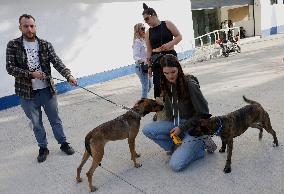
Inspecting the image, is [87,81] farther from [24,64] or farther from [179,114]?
[179,114]

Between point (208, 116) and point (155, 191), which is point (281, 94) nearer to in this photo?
point (208, 116)

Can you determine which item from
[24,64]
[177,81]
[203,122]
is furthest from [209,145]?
[24,64]

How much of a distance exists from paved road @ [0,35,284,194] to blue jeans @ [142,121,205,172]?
0.33 feet

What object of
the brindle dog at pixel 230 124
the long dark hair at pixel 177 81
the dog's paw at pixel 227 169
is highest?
the long dark hair at pixel 177 81

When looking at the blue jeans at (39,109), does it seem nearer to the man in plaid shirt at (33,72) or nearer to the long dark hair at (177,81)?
the man in plaid shirt at (33,72)

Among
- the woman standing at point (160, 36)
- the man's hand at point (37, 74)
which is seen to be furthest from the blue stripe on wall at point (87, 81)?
the woman standing at point (160, 36)

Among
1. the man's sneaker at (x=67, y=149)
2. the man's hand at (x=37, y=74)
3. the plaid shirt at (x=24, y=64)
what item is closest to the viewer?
the man's hand at (x=37, y=74)

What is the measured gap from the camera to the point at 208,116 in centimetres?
409

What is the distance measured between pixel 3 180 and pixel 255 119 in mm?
3438

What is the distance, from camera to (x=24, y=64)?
4801 mm

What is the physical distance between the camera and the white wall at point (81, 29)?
31.2 feet

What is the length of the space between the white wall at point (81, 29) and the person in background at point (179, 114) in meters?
6.25

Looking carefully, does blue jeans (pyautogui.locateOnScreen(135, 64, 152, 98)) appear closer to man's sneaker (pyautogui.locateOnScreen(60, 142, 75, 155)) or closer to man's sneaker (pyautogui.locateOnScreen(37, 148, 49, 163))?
man's sneaker (pyautogui.locateOnScreen(60, 142, 75, 155))

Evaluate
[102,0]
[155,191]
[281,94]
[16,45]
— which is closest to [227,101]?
[281,94]
